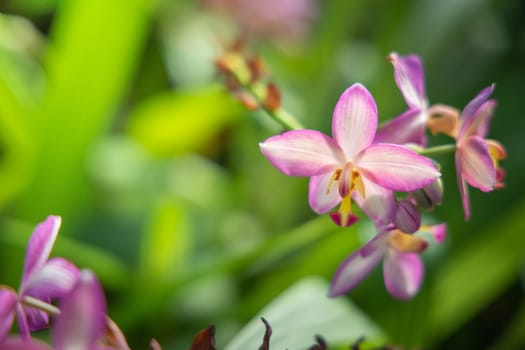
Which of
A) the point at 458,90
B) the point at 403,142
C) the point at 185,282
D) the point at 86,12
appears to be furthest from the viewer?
the point at 458,90

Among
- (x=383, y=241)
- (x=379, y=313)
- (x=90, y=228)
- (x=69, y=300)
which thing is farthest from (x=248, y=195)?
(x=69, y=300)

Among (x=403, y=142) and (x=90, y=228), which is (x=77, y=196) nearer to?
(x=90, y=228)

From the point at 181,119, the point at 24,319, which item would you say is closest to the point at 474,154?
the point at 24,319

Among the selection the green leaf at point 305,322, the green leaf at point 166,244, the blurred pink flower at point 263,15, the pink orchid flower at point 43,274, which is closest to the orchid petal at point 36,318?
the pink orchid flower at point 43,274

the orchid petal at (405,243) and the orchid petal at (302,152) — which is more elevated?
the orchid petal at (302,152)

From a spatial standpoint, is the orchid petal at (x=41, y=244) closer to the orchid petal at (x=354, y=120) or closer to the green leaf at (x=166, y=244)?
the orchid petal at (x=354, y=120)

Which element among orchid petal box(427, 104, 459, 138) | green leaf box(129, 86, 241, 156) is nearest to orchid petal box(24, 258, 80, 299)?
orchid petal box(427, 104, 459, 138)

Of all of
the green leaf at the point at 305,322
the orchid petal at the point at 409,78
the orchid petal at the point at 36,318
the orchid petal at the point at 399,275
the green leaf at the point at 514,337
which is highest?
the orchid petal at the point at 409,78
